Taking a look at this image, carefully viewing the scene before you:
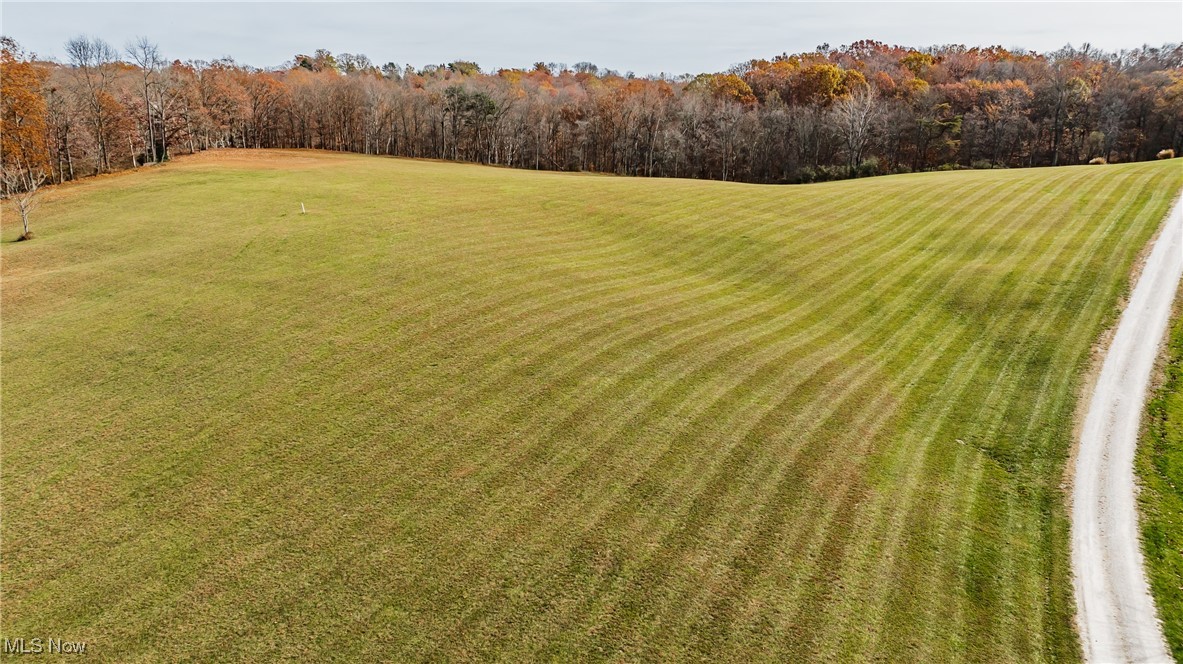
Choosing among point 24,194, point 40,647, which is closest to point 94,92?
point 24,194

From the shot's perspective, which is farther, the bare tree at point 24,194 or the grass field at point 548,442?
the bare tree at point 24,194

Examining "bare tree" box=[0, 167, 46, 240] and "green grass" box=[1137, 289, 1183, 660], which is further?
"bare tree" box=[0, 167, 46, 240]

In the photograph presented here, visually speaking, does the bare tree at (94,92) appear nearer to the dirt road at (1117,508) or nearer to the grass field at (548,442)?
the grass field at (548,442)

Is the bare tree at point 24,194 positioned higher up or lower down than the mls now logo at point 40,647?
higher up

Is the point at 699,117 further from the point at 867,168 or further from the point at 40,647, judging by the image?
the point at 40,647

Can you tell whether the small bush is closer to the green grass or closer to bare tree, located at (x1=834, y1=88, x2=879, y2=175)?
bare tree, located at (x1=834, y1=88, x2=879, y2=175)

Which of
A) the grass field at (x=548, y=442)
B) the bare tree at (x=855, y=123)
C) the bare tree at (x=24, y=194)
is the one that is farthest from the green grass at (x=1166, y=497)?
the bare tree at (x=855, y=123)

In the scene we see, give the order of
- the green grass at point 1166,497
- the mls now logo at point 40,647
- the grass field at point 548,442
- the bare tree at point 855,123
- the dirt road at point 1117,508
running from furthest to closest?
the bare tree at point 855,123 → the green grass at point 1166,497 → the dirt road at point 1117,508 → the grass field at point 548,442 → the mls now logo at point 40,647

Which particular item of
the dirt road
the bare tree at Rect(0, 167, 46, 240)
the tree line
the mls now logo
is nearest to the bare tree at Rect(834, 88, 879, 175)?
the tree line
